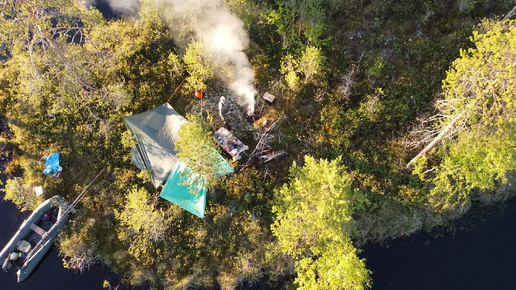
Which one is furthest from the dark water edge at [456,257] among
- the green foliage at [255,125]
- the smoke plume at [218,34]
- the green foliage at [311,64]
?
the smoke plume at [218,34]

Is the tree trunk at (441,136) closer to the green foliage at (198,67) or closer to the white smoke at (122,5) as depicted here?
the green foliage at (198,67)

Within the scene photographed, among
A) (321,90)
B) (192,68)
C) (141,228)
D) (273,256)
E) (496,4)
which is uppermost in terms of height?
(496,4)

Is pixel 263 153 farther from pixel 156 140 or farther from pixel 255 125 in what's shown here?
pixel 156 140

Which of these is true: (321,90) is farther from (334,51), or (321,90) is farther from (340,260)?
(340,260)

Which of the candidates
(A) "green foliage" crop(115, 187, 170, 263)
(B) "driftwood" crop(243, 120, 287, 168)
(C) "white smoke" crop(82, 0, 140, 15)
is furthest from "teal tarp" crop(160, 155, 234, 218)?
(C) "white smoke" crop(82, 0, 140, 15)

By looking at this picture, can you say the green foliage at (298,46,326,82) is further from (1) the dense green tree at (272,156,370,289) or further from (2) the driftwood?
(1) the dense green tree at (272,156,370,289)

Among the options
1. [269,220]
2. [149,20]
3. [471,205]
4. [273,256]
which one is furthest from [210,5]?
[471,205]

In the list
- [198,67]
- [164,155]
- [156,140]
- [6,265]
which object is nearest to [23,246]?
[6,265]
